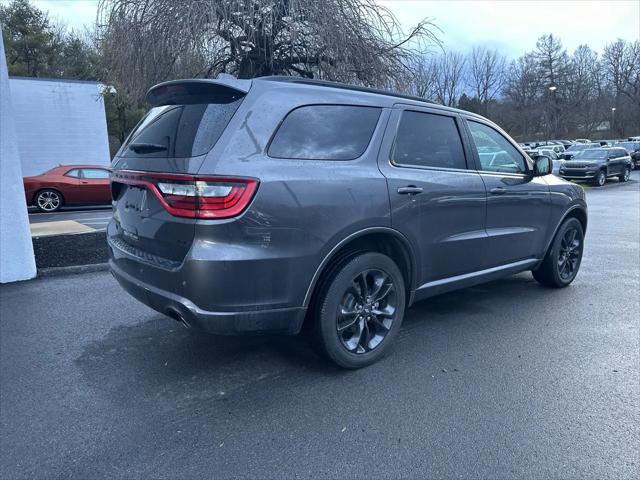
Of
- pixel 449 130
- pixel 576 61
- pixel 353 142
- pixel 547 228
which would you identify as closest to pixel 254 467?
pixel 353 142

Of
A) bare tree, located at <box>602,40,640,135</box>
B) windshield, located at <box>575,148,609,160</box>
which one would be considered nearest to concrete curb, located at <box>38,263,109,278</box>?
windshield, located at <box>575,148,609,160</box>

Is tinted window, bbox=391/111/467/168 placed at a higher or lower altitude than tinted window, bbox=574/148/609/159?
higher

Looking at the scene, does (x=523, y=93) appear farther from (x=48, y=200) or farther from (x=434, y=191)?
(x=434, y=191)

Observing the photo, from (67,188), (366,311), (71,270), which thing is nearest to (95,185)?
(67,188)

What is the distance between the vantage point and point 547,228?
518cm

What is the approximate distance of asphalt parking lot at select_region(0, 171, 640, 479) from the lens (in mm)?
2521

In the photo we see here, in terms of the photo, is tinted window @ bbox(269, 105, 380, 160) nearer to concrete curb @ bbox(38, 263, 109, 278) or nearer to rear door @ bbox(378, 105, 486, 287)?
rear door @ bbox(378, 105, 486, 287)

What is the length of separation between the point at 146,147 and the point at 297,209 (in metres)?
1.19

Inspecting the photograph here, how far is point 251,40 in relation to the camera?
9.32 m

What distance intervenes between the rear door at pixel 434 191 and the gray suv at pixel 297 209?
1 cm


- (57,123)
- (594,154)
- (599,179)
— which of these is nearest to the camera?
(57,123)

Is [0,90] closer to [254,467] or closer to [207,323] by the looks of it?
[207,323]

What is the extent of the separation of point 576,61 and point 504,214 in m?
74.3

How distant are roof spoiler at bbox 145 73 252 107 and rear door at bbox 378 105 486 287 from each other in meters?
1.12
